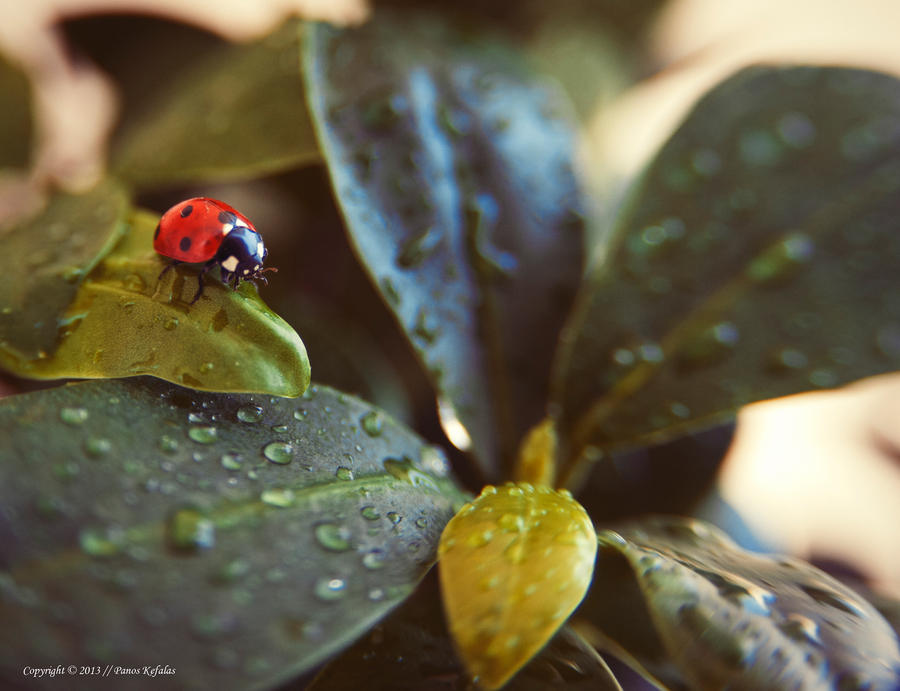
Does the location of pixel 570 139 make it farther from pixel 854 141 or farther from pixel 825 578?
pixel 825 578

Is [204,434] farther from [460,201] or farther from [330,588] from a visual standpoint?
[460,201]

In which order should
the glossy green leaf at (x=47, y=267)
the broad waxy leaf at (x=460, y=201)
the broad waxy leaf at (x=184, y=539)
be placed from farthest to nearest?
1. the broad waxy leaf at (x=460, y=201)
2. the glossy green leaf at (x=47, y=267)
3. the broad waxy leaf at (x=184, y=539)

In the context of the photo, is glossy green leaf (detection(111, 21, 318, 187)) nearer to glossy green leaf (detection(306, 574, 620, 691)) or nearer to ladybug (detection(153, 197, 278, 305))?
ladybug (detection(153, 197, 278, 305))

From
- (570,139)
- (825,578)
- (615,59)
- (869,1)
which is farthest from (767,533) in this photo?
(869,1)

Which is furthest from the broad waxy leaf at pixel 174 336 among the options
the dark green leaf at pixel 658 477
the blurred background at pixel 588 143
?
the dark green leaf at pixel 658 477

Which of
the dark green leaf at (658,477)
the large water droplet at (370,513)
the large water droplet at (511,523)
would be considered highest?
the large water droplet at (511,523)

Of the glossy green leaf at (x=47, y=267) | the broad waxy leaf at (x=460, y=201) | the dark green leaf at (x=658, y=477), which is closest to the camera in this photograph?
the glossy green leaf at (x=47, y=267)

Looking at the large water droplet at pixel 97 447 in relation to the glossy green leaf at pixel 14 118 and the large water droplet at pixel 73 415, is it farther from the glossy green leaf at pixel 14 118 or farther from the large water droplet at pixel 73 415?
the glossy green leaf at pixel 14 118
